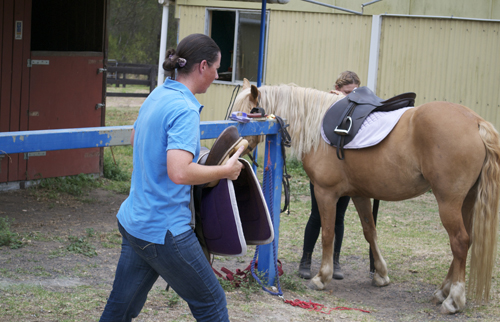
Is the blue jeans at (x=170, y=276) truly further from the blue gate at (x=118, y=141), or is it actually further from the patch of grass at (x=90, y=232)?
the patch of grass at (x=90, y=232)

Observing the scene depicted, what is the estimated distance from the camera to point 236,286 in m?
3.68

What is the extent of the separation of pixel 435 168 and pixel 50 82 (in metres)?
5.30

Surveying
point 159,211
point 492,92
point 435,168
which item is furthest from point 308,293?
point 492,92

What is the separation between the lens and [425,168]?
3.66 m

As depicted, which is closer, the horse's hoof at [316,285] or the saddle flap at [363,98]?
the saddle flap at [363,98]

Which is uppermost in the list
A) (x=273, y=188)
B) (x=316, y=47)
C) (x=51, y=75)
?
(x=316, y=47)

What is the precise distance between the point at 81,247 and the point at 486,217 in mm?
3387

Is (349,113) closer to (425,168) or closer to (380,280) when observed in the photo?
(425,168)

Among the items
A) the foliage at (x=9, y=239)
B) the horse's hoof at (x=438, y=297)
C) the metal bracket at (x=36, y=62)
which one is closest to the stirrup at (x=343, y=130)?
the horse's hoof at (x=438, y=297)

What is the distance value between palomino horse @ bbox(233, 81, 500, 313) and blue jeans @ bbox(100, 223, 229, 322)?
6.88 feet

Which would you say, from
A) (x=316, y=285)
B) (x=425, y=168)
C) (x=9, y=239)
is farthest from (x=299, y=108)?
(x=9, y=239)

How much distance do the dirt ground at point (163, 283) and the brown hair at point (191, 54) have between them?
64.7 inches

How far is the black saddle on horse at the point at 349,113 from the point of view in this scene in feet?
13.0

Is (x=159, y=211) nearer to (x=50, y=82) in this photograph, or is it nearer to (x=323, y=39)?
(x=50, y=82)
